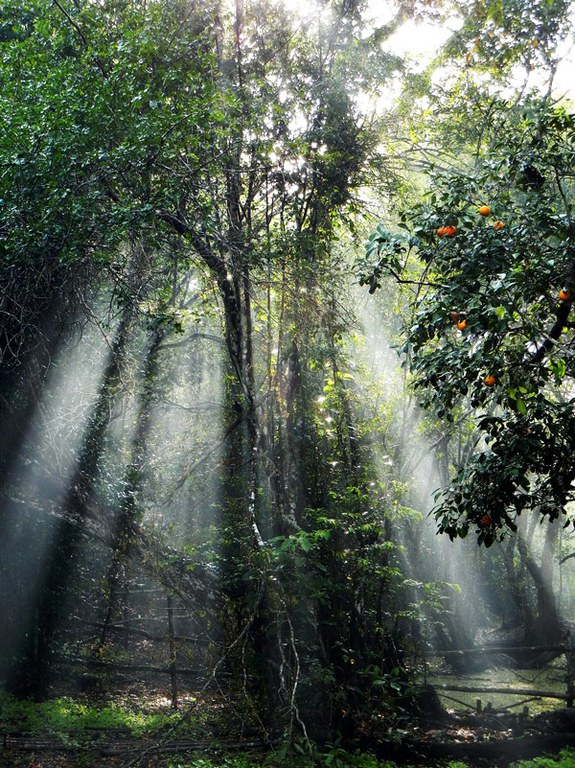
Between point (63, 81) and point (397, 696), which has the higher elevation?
point (63, 81)

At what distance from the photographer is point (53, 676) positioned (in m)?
10.5

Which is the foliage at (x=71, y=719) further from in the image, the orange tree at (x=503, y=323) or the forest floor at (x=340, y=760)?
the orange tree at (x=503, y=323)

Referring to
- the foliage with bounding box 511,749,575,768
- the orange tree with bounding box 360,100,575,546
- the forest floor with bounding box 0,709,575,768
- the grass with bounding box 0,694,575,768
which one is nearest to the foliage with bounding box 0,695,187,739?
the grass with bounding box 0,694,575,768

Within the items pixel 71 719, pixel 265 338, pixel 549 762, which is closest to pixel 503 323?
pixel 265 338

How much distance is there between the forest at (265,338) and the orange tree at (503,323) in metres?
0.02

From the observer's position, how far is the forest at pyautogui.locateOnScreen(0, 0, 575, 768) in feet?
14.8

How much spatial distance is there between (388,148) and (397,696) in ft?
24.6

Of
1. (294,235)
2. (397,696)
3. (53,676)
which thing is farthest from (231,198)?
(53,676)

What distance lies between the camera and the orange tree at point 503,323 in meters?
3.79

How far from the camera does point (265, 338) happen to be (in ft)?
29.8

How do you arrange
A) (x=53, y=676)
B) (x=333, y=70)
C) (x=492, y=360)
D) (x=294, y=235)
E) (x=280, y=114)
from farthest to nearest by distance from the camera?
(x=53, y=676), (x=333, y=70), (x=294, y=235), (x=280, y=114), (x=492, y=360)

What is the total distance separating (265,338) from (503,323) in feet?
18.9

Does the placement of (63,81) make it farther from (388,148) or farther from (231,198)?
(388,148)

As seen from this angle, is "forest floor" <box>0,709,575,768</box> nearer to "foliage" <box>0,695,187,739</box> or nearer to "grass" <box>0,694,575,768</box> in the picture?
"grass" <box>0,694,575,768</box>
